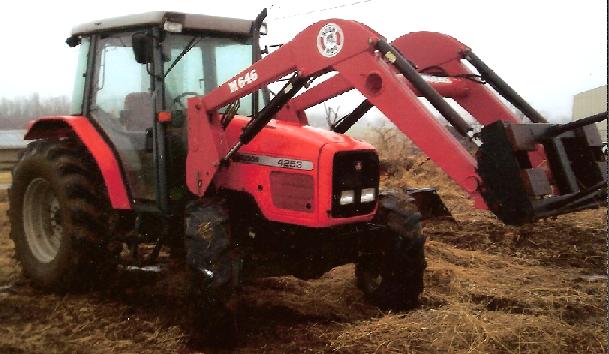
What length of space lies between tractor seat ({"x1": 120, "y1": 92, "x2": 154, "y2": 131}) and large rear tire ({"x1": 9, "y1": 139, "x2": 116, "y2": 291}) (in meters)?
0.51

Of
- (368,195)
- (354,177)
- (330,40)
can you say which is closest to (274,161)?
(354,177)

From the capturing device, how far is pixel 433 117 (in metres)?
3.45

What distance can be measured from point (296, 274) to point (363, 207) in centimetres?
68

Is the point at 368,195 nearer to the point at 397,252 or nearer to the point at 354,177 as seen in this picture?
the point at 354,177

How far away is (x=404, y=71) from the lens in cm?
364

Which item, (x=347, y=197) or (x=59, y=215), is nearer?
(x=347, y=197)

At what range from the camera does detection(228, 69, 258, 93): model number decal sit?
419 centimetres

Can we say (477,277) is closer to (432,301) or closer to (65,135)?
(432,301)

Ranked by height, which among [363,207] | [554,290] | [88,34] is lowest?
[554,290]

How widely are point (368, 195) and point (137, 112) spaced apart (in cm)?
201

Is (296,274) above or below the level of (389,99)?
below

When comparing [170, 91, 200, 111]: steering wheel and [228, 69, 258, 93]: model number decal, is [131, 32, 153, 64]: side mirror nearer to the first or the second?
[170, 91, 200, 111]: steering wheel

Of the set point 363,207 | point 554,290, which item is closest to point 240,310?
point 363,207

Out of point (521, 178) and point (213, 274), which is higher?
point (521, 178)
